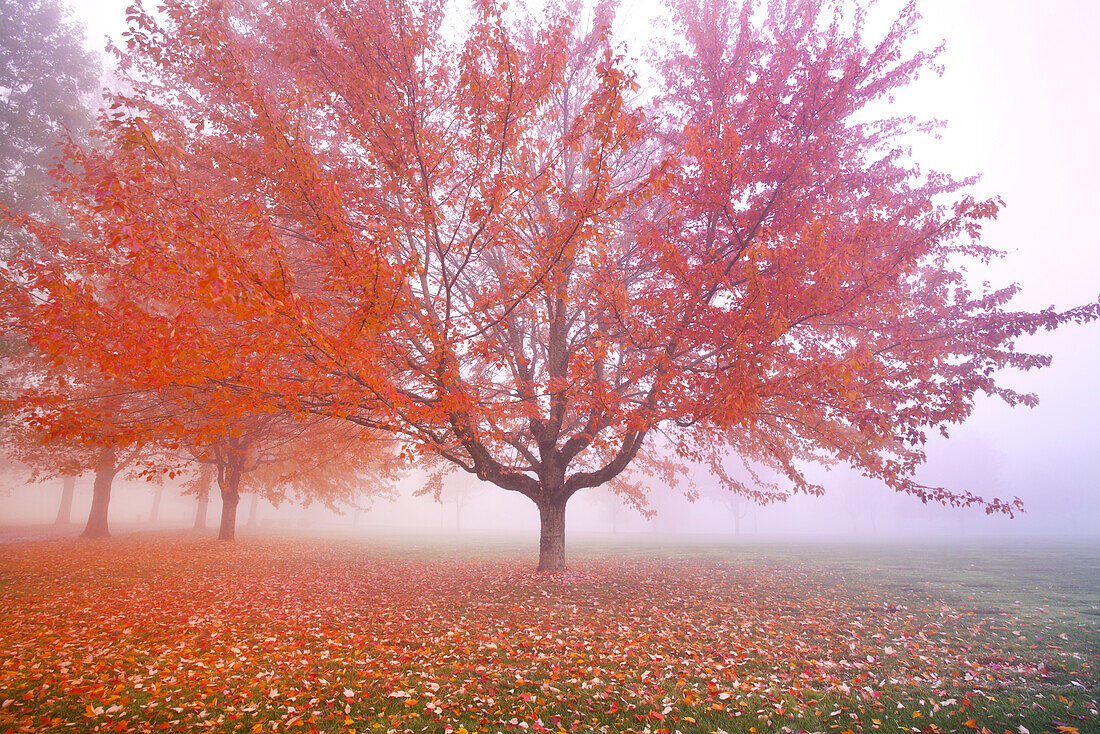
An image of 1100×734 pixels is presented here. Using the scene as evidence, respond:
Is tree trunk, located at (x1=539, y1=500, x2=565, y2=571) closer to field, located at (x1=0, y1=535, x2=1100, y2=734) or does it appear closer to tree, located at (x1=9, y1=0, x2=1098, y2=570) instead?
field, located at (x1=0, y1=535, x2=1100, y2=734)

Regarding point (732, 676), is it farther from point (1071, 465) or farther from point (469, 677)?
point (1071, 465)

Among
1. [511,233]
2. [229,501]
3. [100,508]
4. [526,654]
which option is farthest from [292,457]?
[526,654]

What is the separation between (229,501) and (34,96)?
18.0 meters

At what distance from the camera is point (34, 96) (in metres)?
17.6

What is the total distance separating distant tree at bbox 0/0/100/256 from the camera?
17.1 m

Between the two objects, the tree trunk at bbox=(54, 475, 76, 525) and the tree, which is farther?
the tree trunk at bbox=(54, 475, 76, 525)

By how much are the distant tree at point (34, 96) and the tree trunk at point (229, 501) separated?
11.8 metres

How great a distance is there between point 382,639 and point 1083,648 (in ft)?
35.7

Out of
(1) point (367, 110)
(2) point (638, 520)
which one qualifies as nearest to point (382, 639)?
(1) point (367, 110)

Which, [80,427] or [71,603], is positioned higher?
[80,427]

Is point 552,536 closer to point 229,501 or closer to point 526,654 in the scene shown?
point 526,654

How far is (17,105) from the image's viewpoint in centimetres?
1733

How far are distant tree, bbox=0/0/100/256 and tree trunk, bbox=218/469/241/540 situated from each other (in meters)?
11.8

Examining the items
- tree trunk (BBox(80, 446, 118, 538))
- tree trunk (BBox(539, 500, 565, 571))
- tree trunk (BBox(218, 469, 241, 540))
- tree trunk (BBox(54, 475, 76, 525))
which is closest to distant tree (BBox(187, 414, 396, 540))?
tree trunk (BBox(218, 469, 241, 540))
